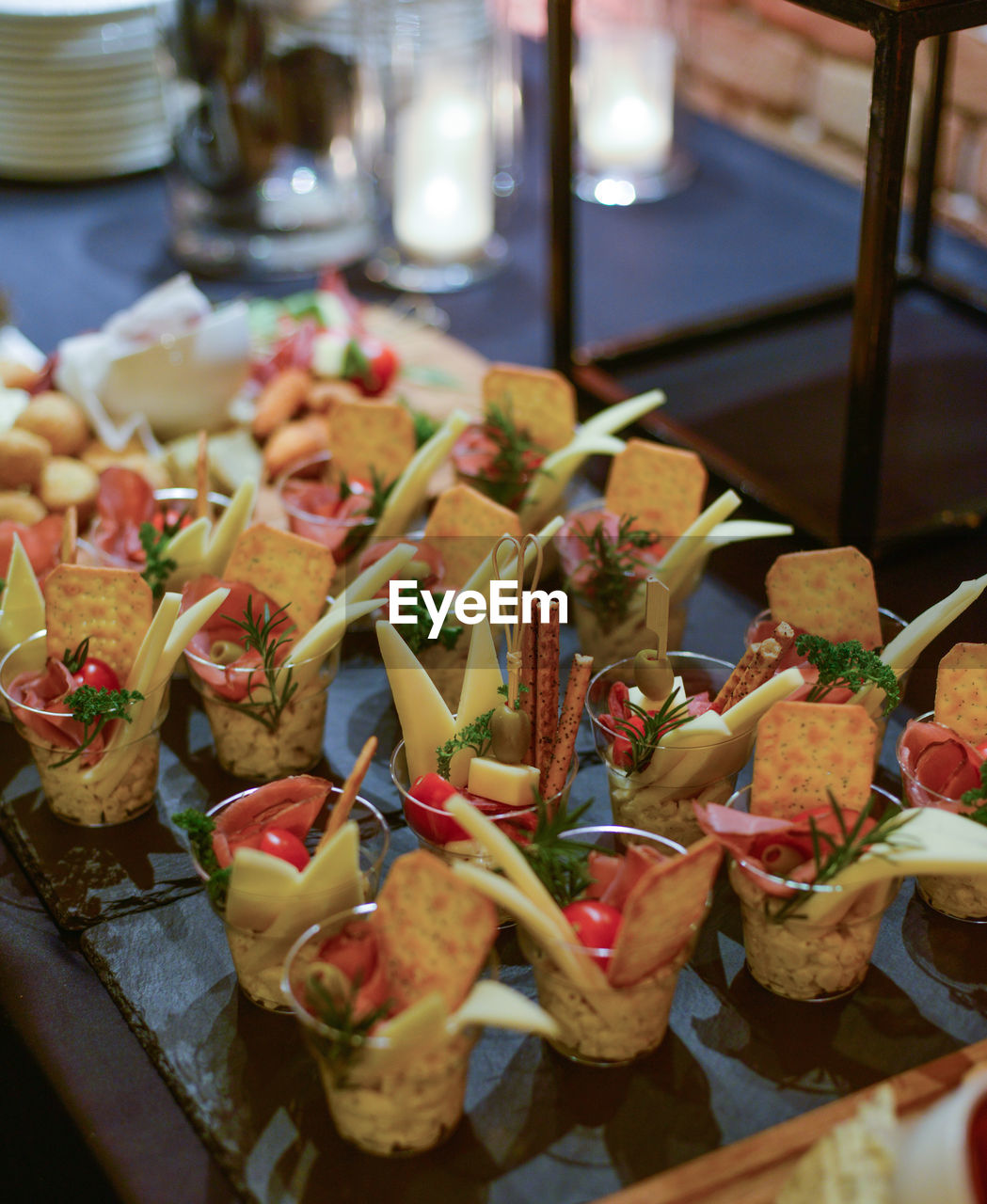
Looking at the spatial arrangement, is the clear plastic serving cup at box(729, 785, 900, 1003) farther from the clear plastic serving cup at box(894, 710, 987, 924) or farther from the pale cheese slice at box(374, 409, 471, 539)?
the pale cheese slice at box(374, 409, 471, 539)

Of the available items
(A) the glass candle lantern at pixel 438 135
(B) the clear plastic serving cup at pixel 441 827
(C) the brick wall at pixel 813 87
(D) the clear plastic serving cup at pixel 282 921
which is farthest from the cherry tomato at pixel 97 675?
(C) the brick wall at pixel 813 87

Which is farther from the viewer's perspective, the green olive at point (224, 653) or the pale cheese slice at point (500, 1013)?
the green olive at point (224, 653)

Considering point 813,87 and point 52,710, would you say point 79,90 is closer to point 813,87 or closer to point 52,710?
point 813,87

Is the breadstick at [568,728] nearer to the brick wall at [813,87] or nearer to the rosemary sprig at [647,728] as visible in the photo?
the rosemary sprig at [647,728]

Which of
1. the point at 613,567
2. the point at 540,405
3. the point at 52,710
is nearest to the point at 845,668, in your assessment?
the point at 613,567

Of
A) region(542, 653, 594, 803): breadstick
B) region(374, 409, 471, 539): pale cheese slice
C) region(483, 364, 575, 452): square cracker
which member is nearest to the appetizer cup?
region(374, 409, 471, 539): pale cheese slice

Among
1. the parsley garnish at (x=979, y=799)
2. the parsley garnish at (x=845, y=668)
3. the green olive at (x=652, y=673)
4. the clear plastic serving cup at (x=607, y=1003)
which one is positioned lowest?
the clear plastic serving cup at (x=607, y=1003)

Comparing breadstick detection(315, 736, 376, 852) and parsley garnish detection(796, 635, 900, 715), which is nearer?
breadstick detection(315, 736, 376, 852)
